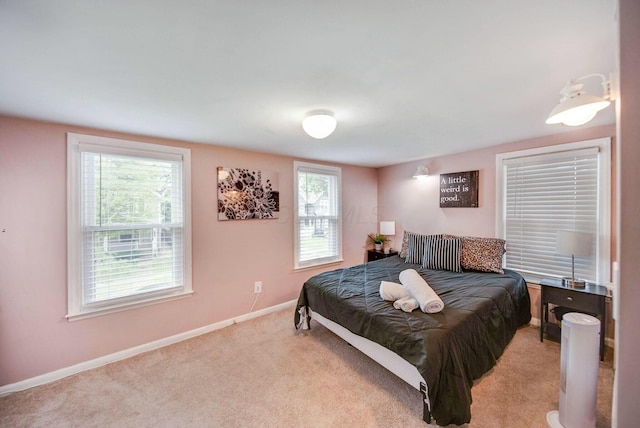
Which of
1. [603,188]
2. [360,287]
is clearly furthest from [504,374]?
[603,188]

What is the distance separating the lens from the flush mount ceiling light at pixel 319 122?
74.4 inches

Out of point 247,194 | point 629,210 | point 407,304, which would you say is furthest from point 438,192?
point 629,210

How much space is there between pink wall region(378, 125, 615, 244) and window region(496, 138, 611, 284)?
0.34 feet

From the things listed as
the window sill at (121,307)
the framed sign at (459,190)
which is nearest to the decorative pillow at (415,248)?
the framed sign at (459,190)

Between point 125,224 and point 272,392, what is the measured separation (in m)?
2.05

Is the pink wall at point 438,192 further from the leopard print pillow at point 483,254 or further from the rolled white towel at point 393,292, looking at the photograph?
the rolled white towel at point 393,292

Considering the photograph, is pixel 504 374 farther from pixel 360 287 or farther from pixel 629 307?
pixel 629 307

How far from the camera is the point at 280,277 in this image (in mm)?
3475

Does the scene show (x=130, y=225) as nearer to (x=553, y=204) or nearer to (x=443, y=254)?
(x=443, y=254)

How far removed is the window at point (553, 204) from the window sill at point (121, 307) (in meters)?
3.92

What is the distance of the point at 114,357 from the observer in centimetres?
230

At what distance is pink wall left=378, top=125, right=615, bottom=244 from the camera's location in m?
2.87

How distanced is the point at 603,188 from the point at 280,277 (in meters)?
3.69

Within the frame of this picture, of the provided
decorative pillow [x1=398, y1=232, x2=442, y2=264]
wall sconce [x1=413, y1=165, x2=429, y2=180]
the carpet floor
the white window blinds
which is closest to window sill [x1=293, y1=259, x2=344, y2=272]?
decorative pillow [x1=398, y1=232, x2=442, y2=264]
